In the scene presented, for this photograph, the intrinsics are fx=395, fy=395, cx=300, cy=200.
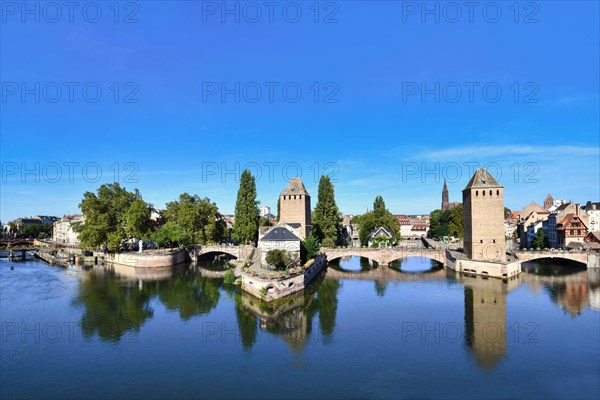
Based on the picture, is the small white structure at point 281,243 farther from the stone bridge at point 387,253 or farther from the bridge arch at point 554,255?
the bridge arch at point 554,255

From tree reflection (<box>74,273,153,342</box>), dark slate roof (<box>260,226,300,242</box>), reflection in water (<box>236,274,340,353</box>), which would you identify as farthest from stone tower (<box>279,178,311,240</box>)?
tree reflection (<box>74,273,153,342</box>)

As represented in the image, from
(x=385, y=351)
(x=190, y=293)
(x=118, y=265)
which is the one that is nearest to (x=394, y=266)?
(x=190, y=293)

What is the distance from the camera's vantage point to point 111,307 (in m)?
29.7

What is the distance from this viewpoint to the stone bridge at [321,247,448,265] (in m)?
49.5

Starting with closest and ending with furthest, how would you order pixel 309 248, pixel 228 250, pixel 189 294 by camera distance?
1. pixel 189 294
2. pixel 309 248
3. pixel 228 250

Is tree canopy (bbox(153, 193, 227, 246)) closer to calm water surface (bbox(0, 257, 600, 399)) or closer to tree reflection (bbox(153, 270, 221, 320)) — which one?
tree reflection (bbox(153, 270, 221, 320))

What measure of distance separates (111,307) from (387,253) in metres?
33.4

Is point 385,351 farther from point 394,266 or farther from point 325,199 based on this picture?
point 325,199

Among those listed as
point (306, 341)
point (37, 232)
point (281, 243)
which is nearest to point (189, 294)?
point (281, 243)

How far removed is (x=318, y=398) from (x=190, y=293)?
22.7 metres

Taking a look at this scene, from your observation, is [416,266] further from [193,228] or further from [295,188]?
[193,228]

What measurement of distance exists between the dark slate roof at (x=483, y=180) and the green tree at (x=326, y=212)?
19.7 m

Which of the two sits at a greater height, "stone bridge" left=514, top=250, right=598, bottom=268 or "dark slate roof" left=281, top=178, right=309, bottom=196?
"dark slate roof" left=281, top=178, right=309, bottom=196

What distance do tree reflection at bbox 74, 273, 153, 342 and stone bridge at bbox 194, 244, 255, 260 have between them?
647 inches
